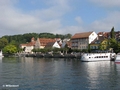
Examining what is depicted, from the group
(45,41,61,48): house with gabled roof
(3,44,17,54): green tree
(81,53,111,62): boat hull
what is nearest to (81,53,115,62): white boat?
(81,53,111,62): boat hull

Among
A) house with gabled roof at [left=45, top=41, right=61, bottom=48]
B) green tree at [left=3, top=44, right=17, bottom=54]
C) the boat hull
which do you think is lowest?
the boat hull

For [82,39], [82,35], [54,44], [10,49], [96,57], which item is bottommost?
[96,57]

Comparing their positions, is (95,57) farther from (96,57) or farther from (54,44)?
(54,44)

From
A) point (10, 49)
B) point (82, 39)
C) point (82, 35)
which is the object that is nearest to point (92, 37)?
point (82, 39)

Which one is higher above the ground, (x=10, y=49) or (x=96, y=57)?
(x=10, y=49)

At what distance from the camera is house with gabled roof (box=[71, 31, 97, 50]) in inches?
5335

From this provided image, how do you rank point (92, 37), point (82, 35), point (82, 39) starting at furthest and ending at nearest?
point (82, 35), point (82, 39), point (92, 37)

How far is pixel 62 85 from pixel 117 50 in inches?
2917

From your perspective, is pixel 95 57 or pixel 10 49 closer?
pixel 95 57

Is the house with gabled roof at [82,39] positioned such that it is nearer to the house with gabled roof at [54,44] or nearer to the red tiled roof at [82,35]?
the red tiled roof at [82,35]

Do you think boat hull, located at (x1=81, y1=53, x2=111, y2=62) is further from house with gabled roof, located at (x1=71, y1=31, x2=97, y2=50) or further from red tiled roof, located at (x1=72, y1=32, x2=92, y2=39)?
→ red tiled roof, located at (x1=72, y1=32, x2=92, y2=39)

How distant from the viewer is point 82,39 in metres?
140

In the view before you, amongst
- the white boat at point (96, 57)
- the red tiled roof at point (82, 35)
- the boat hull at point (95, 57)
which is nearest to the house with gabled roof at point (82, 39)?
the red tiled roof at point (82, 35)

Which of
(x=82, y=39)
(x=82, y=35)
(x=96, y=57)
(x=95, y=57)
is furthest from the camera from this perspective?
(x=82, y=35)
